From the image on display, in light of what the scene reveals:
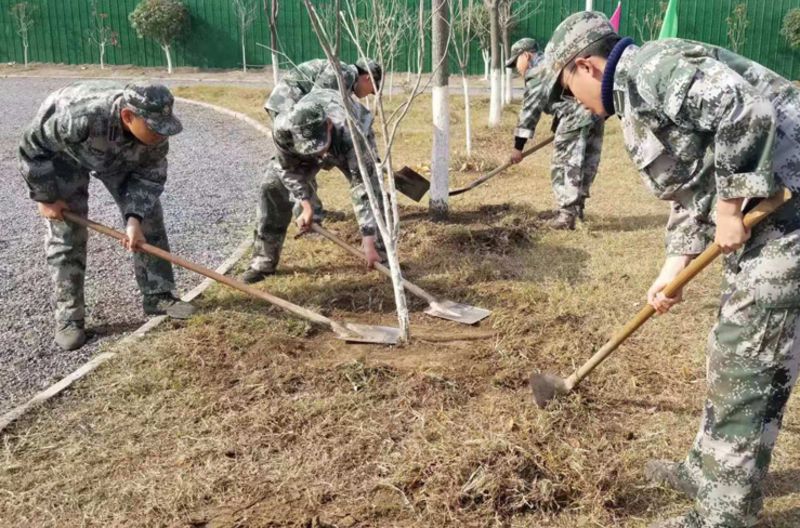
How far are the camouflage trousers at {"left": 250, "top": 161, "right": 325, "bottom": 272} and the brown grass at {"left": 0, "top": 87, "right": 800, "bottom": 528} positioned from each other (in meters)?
0.22

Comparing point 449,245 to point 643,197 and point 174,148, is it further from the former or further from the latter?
point 174,148

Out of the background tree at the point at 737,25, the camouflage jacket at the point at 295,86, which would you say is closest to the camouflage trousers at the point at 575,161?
the camouflage jacket at the point at 295,86

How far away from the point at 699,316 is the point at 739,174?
2672mm

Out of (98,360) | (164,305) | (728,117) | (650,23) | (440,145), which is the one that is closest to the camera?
(728,117)

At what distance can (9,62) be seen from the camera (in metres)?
22.4

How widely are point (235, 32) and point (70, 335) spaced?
18912 mm

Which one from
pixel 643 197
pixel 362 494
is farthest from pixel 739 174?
pixel 643 197

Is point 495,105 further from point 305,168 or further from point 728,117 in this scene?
point 728,117

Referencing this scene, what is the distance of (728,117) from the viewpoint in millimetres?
2115

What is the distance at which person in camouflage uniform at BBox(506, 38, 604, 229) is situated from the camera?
21.6 feet

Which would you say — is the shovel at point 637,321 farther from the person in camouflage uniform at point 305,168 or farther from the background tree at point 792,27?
the background tree at point 792,27

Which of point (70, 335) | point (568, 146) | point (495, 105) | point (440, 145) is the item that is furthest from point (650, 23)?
point (70, 335)

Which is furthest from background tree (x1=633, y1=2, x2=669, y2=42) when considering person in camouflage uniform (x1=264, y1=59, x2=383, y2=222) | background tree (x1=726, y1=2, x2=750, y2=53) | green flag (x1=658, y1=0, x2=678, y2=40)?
person in camouflage uniform (x1=264, y1=59, x2=383, y2=222)

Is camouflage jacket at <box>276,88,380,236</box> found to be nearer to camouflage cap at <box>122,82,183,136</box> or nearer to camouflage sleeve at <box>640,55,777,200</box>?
camouflage cap at <box>122,82,183,136</box>
